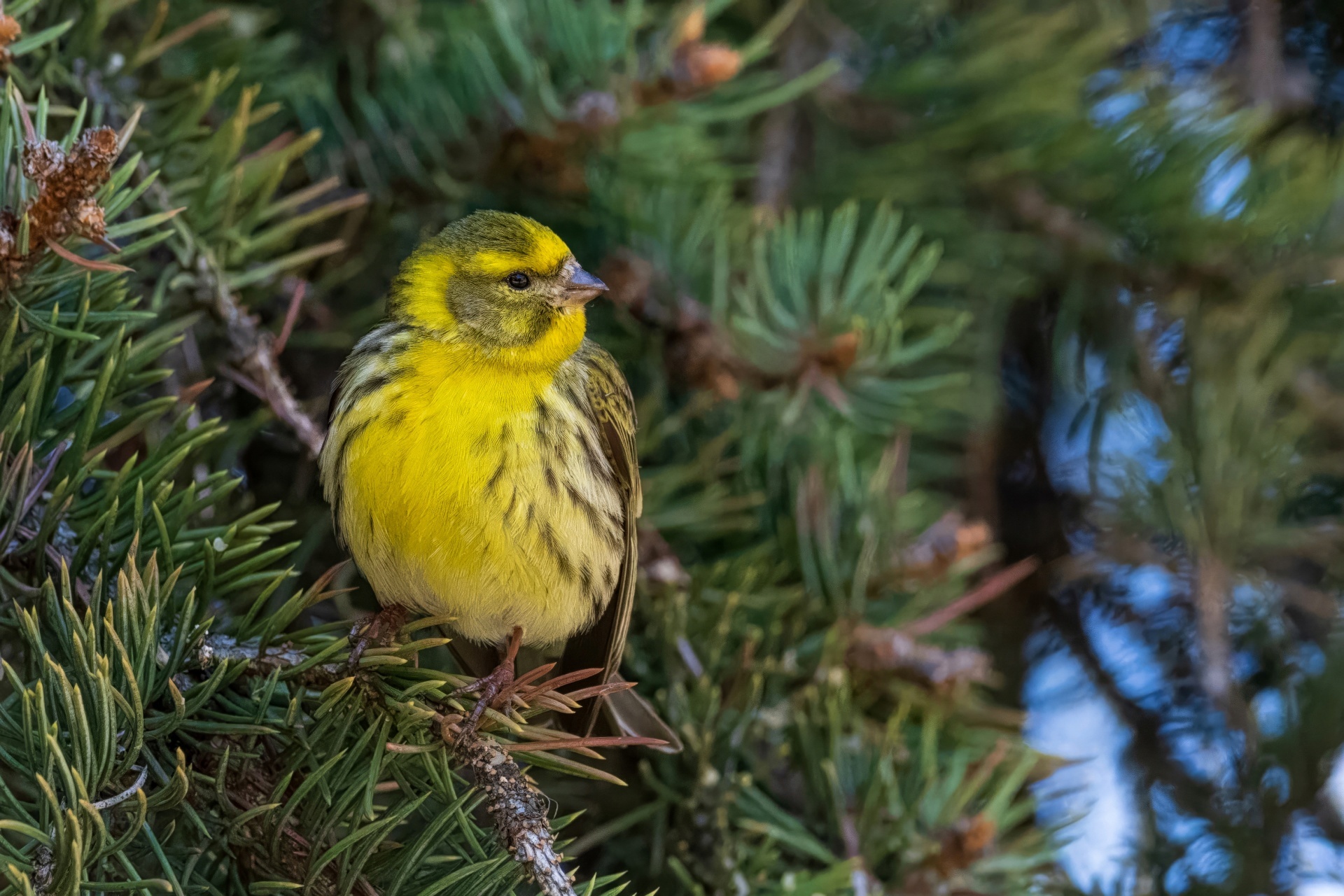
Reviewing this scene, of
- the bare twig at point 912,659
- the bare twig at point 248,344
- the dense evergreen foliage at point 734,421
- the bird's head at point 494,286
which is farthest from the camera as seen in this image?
the bird's head at point 494,286

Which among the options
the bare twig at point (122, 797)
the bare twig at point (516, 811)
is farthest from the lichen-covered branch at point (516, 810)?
the bare twig at point (122, 797)

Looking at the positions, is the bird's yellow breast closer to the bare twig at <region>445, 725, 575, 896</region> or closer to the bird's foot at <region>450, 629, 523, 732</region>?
the bird's foot at <region>450, 629, 523, 732</region>

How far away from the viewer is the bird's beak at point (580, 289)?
142 cm

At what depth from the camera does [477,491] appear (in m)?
1.27

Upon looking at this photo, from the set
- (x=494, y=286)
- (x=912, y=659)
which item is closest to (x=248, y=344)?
(x=494, y=286)

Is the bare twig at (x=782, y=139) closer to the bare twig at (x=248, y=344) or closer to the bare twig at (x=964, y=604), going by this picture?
the bare twig at (x=964, y=604)

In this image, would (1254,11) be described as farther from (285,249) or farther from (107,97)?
(107,97)

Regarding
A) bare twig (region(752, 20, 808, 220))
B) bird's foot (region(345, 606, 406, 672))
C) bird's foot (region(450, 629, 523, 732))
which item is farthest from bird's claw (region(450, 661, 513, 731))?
bare twig (region(752, 20, 808, 220))

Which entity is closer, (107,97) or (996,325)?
(107,97)

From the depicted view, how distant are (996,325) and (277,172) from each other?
104 centimetres

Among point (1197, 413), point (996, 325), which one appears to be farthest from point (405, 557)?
point (1197, 413)

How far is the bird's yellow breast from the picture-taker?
4.11 feet

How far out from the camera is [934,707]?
1350 mm

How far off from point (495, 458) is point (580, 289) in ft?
0.85
